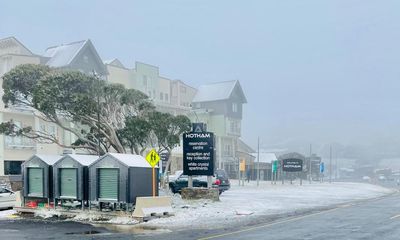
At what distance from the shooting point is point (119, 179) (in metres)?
18.7

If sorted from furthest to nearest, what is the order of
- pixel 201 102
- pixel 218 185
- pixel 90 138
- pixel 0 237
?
pixel 201 102 → pixel 90 138 → pixel 218 185 → pixel 0 237

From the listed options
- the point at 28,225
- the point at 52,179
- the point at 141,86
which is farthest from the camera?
the point at 141,86

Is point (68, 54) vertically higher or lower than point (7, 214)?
higher

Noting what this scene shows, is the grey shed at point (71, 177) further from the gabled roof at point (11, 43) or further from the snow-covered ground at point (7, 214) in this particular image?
the gabled roof at point (11, 43)

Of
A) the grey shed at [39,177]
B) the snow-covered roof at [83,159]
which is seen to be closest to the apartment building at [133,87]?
the grey shed at [39,177]

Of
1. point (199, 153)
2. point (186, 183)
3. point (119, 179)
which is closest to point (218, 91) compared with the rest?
point (186, 183)

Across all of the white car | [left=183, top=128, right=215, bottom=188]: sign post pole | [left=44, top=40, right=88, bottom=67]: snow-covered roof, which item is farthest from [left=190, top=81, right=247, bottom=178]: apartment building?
the white car

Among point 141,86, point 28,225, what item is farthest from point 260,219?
point 141,86

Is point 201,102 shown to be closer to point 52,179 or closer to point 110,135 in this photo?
point 110,135

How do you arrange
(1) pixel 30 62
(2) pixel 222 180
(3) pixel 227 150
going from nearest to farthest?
(2) pixel 222 180 → (1) pixel 30 62 → (3) pixel 227 150

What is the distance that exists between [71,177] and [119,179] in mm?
2600

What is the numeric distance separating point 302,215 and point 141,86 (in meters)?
44.9

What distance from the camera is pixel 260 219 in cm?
1802

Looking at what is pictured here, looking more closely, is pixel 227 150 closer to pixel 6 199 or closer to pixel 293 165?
pixel 293 165
